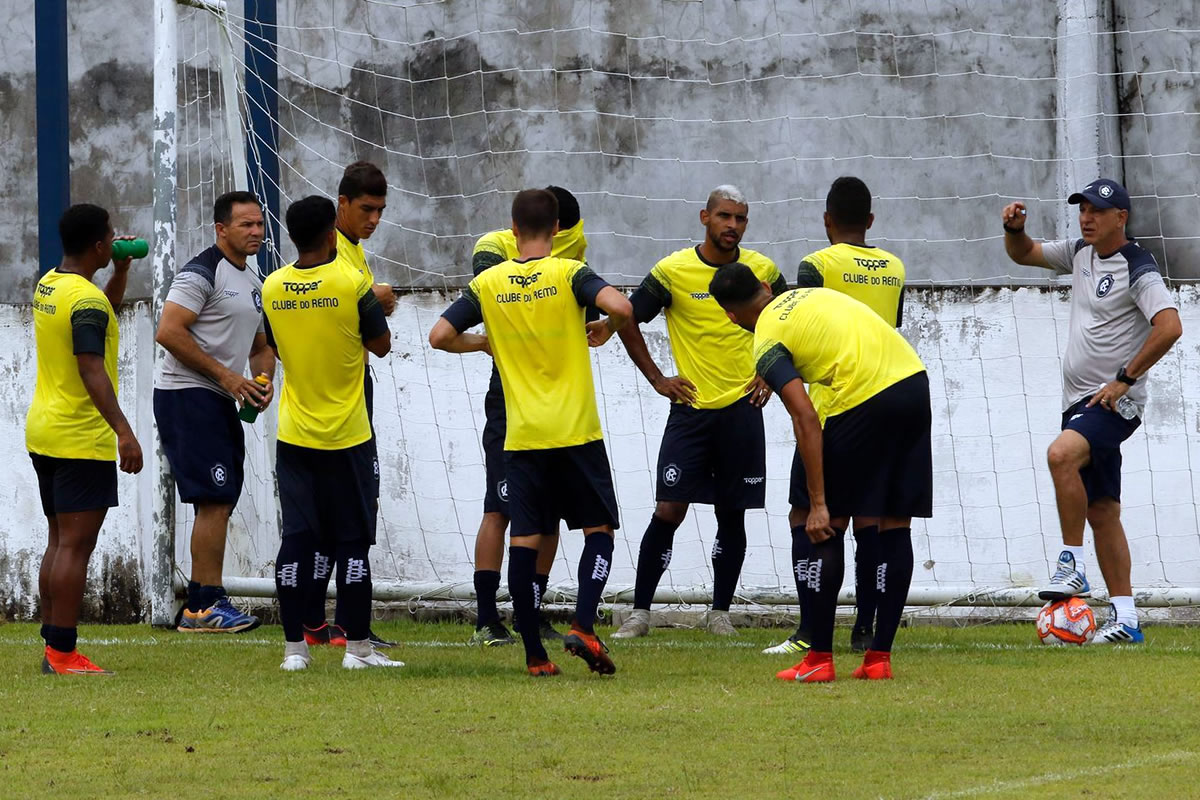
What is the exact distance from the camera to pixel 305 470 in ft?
23.5

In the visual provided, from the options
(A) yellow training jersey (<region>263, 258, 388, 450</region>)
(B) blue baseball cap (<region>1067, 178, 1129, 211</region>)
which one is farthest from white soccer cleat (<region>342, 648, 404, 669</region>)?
(B) blue baseball cap (<region>1067, 178, 1129, 211</region>)

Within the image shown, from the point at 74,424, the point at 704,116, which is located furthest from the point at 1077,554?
the point at 704,116

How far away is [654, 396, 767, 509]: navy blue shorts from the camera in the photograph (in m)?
8.26

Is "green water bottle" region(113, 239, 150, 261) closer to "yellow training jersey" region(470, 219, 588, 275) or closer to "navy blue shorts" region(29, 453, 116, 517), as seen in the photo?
"navy blue shorts" region(29, 453, 116, 517)

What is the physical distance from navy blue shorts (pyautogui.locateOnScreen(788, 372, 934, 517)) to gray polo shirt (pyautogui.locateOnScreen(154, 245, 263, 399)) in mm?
3185

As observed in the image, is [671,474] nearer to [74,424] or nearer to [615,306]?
[615,306]

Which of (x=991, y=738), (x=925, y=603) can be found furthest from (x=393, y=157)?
(x=991, y=738)

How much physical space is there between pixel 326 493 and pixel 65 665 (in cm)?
134

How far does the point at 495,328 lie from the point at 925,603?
3.13m

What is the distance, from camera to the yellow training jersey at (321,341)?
23.1 ft

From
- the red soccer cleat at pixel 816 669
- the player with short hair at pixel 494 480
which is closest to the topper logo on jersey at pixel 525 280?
the player with short hair at pixel 494 480

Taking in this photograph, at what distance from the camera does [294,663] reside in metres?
7.22

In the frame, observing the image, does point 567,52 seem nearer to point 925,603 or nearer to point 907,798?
point 925,603

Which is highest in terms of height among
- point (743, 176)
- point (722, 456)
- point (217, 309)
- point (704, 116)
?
point (704, 116)
